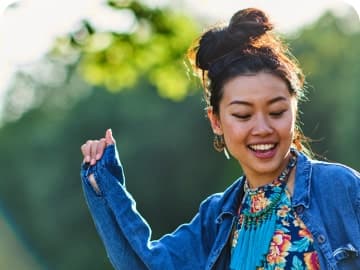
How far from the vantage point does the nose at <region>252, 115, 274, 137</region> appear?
4.17m

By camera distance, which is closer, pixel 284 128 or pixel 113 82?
pixel 284 128

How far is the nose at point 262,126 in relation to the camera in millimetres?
4172

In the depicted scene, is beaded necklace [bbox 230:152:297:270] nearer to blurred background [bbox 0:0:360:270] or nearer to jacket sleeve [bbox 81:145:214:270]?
jacket sleeve [bbox 81:145:214:270]

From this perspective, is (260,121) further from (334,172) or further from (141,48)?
(141,48)

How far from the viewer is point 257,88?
166 inches

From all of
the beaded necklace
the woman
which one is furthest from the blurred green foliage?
the beaded necklace

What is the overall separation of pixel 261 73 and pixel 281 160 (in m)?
0.34

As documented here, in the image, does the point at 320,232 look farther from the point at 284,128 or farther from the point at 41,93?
the point at 41,93

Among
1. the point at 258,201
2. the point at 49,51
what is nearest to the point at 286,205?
the point at 258,201

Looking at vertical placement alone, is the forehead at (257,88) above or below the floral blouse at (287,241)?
above

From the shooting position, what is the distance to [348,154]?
24.4 m

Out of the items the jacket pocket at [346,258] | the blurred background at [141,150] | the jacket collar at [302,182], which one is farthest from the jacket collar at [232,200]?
the blurred background at [141,150]

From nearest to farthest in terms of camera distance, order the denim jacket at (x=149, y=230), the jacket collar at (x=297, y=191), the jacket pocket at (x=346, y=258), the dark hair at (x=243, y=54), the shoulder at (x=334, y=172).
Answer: the jacket pocket at (x=346, y=258), the shoulder at (x=334, y=172), the jacket collar at (x=297, y=191), the dark hair at (x=243, y=54), the denim jacket at (x=149, y=230)

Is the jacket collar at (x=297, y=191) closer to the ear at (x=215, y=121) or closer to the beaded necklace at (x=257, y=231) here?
the beaded necklace at (x=257, y=231)
